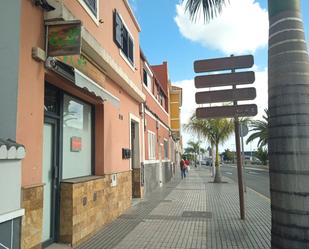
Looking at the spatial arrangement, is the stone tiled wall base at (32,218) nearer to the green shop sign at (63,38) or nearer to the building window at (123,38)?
the green shop sign at (63,38)

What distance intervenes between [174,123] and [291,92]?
34416 mm

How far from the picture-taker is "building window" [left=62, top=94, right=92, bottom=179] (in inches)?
312

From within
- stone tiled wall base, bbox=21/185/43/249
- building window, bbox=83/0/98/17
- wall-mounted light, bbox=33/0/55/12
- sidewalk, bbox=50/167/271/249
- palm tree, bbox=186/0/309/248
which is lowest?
sidewalk, bbox=50/167/271/249

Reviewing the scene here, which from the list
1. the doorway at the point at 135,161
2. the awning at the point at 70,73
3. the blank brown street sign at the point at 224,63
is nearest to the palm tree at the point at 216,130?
the doorway at the point at 135,161

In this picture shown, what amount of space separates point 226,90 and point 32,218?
19.8ft

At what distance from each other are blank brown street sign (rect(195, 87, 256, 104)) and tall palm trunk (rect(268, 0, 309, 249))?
5.42 metres

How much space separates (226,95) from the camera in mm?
9742

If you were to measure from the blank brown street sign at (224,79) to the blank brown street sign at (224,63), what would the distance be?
0.67 ft

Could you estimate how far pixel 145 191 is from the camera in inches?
627

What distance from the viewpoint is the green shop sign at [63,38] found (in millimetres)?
6055

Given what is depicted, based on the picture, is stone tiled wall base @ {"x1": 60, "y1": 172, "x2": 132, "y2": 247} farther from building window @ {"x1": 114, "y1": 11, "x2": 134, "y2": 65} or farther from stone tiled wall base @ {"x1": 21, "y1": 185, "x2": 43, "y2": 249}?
building window @ {"x1": 114, "y1": 11, "x2": 134, "y2": 65}

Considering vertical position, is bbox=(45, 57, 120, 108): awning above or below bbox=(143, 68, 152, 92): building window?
below

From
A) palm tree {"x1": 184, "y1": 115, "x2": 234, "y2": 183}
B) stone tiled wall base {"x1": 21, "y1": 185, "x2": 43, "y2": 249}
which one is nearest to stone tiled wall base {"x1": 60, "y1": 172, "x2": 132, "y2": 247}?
stone tiled wall base {"x1": 21, "y1": 185, "x2": 43, "y2": 249}

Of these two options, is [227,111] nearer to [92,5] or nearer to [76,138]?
[76,138]
